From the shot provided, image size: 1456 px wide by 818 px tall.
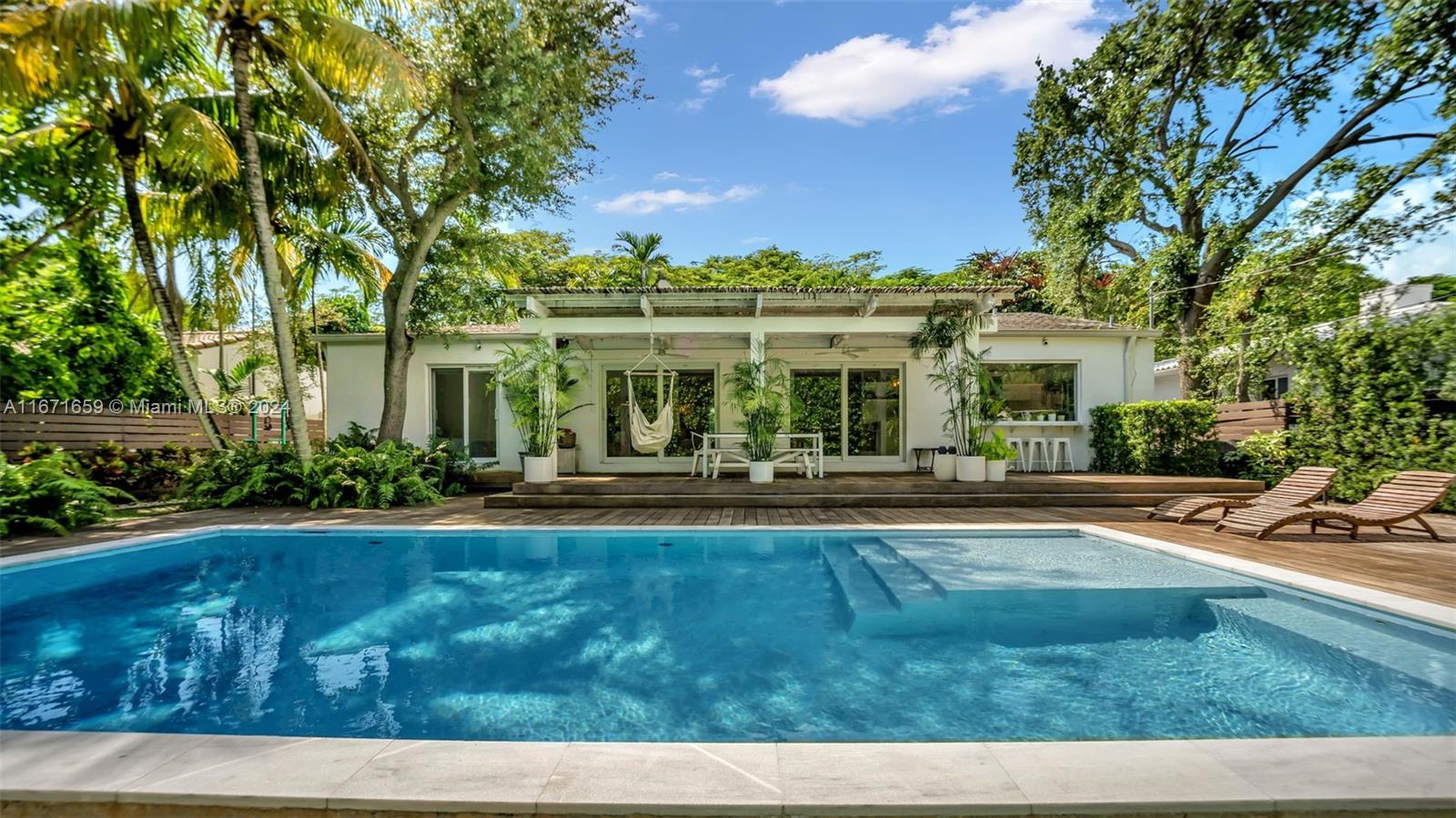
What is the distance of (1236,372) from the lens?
12.6 meters

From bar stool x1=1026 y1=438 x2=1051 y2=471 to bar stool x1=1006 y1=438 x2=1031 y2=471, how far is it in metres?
0.05

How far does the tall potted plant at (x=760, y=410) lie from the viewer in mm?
9086

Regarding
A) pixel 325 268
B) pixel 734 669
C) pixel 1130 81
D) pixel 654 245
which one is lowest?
pixel 734 669

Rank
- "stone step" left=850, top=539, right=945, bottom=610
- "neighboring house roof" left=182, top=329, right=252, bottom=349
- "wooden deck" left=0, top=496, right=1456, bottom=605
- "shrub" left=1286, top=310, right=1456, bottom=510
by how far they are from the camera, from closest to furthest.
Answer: "stone step" left=850, top=539, right=945, bottom=610
"wooden deck" left=0, top=496, right=1456, bottom=605
"shrub" left=1286, top=310, right=1456, bottom=510
"neighboring house roof" left=182, top=329, right=252, bottom=349

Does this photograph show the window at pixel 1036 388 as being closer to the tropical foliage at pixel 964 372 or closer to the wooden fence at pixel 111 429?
the tropical foliage at pixel 964 372

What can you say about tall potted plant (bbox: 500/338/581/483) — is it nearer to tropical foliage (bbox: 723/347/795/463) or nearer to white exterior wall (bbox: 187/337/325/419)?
tropical foliage (bbox: 723/347/795/463)

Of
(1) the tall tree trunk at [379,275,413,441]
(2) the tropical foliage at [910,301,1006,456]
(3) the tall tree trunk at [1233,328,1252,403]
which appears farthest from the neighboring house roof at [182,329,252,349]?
(3) the tall tree trunk at [1233,328,1252,403]

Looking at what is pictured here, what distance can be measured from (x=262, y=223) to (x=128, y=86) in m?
2.07

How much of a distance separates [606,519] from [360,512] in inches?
135

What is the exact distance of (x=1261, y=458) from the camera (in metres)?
9.35

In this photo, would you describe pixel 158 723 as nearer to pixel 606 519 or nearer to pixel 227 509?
pixel 606 519

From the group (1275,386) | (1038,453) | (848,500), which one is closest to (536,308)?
(848,500)

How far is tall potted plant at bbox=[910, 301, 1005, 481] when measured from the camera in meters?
9.13

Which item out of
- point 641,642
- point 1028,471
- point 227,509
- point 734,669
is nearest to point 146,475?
point 227,509
